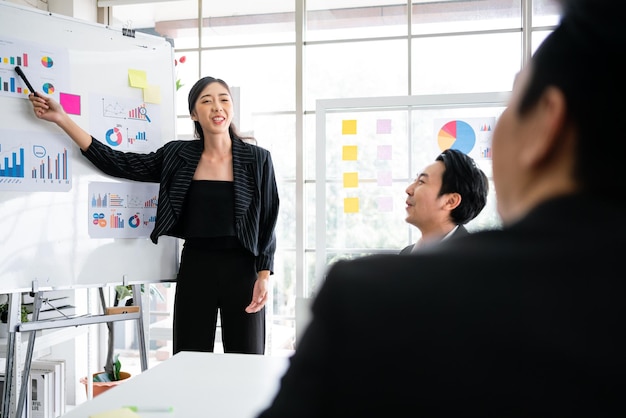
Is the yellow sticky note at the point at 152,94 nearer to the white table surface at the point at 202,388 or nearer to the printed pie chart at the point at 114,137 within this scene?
the printed pie chart at the point at 114,137

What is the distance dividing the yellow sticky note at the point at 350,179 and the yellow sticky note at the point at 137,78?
139 centimetres

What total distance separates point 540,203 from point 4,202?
7.82 feet

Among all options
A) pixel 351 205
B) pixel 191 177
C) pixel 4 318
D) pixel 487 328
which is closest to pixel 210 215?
pixel 191 177

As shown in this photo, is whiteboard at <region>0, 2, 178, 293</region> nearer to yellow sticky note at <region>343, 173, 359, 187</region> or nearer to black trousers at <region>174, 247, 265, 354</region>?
black trousers at <region>174, 247, 265, 354</region>

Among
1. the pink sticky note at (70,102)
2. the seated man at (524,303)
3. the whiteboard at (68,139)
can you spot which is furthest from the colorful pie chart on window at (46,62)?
the seated man at (524,303)

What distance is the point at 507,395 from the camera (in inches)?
14.1

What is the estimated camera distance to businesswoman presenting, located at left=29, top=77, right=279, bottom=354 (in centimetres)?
249

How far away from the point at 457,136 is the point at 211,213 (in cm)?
177

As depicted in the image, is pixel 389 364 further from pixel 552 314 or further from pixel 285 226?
pixel 285 226

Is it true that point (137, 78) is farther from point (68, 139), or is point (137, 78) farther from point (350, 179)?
point (350, 179)

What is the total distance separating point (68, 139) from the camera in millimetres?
2541

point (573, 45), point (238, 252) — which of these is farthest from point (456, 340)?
point (238, 252)

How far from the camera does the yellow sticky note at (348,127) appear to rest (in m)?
3.76

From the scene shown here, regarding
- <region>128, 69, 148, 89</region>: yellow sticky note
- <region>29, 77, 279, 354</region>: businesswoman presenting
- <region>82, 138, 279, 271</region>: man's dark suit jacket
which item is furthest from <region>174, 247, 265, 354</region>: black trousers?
<region>128, 69, 148, 89</region>: yellow sticky note
